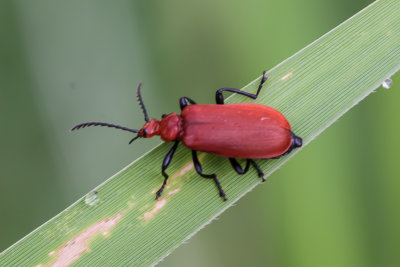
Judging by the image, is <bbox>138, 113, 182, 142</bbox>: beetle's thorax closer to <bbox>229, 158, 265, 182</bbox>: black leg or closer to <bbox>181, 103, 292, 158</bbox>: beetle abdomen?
<bbox>181, 103, 292, 158</bbox>: beetle abdomen

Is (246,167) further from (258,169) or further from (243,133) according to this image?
(243,133)

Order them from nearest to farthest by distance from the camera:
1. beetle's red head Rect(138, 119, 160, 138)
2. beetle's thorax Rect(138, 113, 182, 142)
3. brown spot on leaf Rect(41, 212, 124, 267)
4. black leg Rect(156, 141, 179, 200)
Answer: brown spot on leaf Rect(41, 212, 124, 267), black leg Rect(156, 141, 179, 200), beetle's thorax Rect(138, 113, 182, 142), beetle's red head Rect(138, 119, 160, 138)

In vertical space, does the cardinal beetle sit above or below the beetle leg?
above

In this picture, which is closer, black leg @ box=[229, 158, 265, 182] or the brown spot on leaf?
the brown spot on leaf

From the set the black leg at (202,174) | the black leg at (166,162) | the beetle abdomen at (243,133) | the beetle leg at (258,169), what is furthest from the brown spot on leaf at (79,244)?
the beetle leg at (258,169)

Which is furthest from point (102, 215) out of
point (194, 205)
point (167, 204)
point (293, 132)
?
point (293, 132)

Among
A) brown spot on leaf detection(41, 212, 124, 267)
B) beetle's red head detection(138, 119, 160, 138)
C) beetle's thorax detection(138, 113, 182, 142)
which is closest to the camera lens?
brown spot on leaf detection(41, 212, 124, 267)

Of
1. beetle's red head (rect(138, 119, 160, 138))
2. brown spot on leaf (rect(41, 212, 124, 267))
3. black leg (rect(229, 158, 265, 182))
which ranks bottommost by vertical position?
brown spot on leaf (rect(41, 212, 124, 267))

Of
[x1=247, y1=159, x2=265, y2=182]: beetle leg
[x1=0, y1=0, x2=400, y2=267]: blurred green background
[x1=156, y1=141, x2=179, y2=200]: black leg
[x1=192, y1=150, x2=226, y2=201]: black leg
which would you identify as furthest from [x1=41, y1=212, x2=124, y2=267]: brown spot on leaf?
[x1=0, y1=0, x2=400, y2=267]: blurred green background
